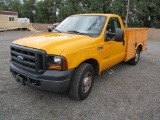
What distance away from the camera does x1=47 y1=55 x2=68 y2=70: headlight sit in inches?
132

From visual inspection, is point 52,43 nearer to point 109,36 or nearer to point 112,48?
point 109,36

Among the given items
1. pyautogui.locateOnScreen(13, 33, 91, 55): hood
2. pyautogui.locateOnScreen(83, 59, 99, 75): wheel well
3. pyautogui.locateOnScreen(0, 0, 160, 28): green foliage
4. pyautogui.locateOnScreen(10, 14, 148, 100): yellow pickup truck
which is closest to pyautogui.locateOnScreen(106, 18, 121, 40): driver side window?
pyautogui.locateOnScreen(10, 14, 148, 100): yellow pickup truck

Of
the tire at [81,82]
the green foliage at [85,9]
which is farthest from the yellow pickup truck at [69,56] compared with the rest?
the green foliage at [85,9]

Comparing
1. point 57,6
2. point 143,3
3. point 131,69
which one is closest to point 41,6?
point 57,6

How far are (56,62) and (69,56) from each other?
264 millimetres

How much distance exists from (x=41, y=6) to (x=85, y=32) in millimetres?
35839

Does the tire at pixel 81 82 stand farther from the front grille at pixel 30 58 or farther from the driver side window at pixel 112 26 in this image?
the driver side window at pixel 112 26

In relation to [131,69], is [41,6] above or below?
above

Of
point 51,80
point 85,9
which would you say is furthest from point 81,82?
point 85,9

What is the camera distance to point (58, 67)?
3.41 meters

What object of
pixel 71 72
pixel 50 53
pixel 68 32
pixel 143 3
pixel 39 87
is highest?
pixel 143 3

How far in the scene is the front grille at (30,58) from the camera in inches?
135

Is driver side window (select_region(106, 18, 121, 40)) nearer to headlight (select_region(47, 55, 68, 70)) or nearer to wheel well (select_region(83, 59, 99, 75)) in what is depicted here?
wheel well (select_region(83, 59, 99, 75))

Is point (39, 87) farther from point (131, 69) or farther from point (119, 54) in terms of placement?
point (131, 69)
